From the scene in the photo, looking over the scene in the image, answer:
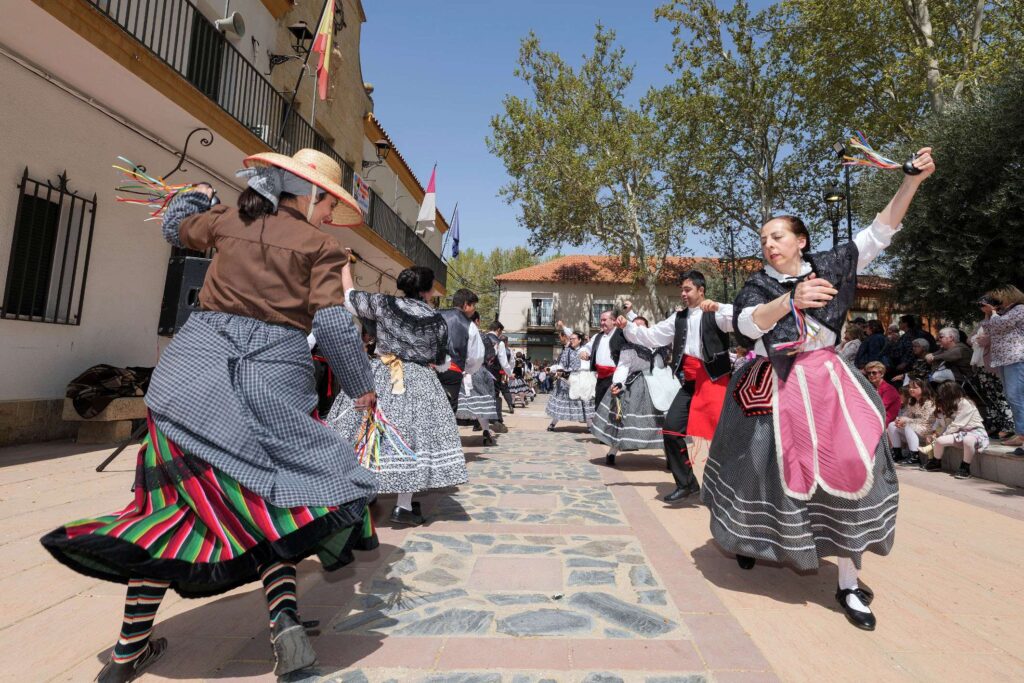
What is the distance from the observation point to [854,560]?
2754 mm

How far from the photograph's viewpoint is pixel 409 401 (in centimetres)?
422

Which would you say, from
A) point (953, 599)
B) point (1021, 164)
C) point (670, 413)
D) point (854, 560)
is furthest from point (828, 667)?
point (1021, 164)

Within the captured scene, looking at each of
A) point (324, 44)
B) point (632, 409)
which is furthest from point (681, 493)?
point (324, 44)

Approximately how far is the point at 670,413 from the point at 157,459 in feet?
13.3

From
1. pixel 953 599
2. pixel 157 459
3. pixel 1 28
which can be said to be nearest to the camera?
pixel 157 459

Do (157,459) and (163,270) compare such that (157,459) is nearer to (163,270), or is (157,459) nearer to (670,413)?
(670,413)

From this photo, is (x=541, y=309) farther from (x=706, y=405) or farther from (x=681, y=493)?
(x=706, y=405)

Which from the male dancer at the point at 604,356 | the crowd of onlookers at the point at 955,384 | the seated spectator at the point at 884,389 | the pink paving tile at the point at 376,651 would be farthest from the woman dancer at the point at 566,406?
the pink paving tile at the point at 376,651

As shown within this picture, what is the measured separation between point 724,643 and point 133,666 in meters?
2.17

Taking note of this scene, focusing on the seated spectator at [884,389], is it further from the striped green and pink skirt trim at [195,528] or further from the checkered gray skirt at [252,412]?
the striped green and pink skirt trim at [195,528]

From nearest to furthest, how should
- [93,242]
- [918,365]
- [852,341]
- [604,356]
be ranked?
[93,242] → [604,356] → [918,365] → [852,341]

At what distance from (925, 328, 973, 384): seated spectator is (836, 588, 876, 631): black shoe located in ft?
21.7

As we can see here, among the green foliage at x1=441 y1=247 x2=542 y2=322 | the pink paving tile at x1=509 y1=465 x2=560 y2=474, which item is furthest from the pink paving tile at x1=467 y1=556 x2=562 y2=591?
the green foliage at x1=441 y1=247 x2=542 y2=322

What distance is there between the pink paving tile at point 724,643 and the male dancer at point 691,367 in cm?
195
